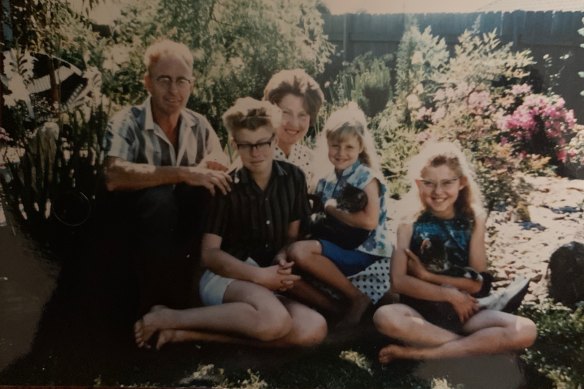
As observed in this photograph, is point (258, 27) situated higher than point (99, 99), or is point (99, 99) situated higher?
point (258, 27)

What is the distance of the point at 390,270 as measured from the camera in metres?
3.92

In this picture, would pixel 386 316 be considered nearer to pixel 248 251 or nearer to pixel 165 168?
pixel 248 251

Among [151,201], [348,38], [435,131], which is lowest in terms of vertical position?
[151,201]

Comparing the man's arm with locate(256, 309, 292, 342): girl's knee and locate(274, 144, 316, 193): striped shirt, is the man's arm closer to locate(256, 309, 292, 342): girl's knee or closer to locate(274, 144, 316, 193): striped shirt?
locate(274, 144, 316, 193): striped shirt

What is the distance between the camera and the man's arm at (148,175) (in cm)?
374

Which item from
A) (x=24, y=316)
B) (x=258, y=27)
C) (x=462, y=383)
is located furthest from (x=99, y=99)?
(x=462, y=383)

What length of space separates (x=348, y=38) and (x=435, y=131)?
749 mm

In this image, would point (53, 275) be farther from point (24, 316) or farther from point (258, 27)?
point (258, 27)

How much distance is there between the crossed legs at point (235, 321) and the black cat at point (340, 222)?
0.45 meters

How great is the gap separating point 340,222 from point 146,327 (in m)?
1.30

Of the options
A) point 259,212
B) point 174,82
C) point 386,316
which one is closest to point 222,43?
point 174,82

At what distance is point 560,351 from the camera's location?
3.94 metres

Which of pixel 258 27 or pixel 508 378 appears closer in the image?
pixel 258 27

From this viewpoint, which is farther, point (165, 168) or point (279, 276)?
point (279, 276)
